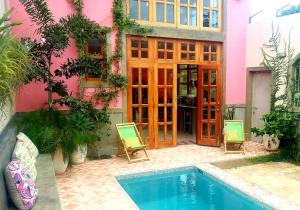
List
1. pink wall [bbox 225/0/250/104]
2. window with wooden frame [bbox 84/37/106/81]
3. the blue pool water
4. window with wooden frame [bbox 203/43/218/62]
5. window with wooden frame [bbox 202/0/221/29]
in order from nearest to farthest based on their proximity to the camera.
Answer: the blue pool water → window with wooden frame [bbox 84/37/106/81] → window with wooden frame [bbox 202/0/221/29] → window with wooden frame [bbox 203/43/218/62] → pink wall [bbox 225/0/250/104]

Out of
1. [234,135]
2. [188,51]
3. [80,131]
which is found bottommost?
[234,135]

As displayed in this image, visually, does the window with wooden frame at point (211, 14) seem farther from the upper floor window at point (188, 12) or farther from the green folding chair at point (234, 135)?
the green folding chair at point (234, 135)

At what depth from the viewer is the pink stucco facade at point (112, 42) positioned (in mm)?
5863

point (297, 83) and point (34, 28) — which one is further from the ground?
point (34, 28)

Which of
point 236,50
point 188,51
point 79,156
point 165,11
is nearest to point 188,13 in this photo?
point 165,11

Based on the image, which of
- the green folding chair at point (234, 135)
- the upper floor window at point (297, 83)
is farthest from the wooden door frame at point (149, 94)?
the upper floor window at point (297, 83)

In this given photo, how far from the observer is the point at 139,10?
6.77 m

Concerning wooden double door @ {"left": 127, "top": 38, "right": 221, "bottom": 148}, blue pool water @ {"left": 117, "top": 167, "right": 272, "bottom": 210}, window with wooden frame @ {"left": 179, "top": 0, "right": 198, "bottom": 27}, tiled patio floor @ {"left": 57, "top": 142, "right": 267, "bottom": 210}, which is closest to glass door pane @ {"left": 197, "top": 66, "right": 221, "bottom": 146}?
wooden double door @ {"left": 127, "top": 38, "right": 221, "bottom": 148}

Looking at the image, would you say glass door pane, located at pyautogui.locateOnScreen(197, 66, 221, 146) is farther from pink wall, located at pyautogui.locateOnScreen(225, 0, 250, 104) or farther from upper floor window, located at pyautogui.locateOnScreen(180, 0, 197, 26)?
upper floor window, located at pyautogui.locateOnScreen(180, 0, 197, 26)

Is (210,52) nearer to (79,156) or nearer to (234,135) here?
(234,135)

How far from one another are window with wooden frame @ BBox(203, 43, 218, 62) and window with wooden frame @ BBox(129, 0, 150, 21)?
1.84m

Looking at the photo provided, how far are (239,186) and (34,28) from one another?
5.15 m

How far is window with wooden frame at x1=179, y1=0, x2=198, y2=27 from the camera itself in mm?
7203

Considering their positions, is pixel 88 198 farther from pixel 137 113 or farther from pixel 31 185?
pixel 137 113
